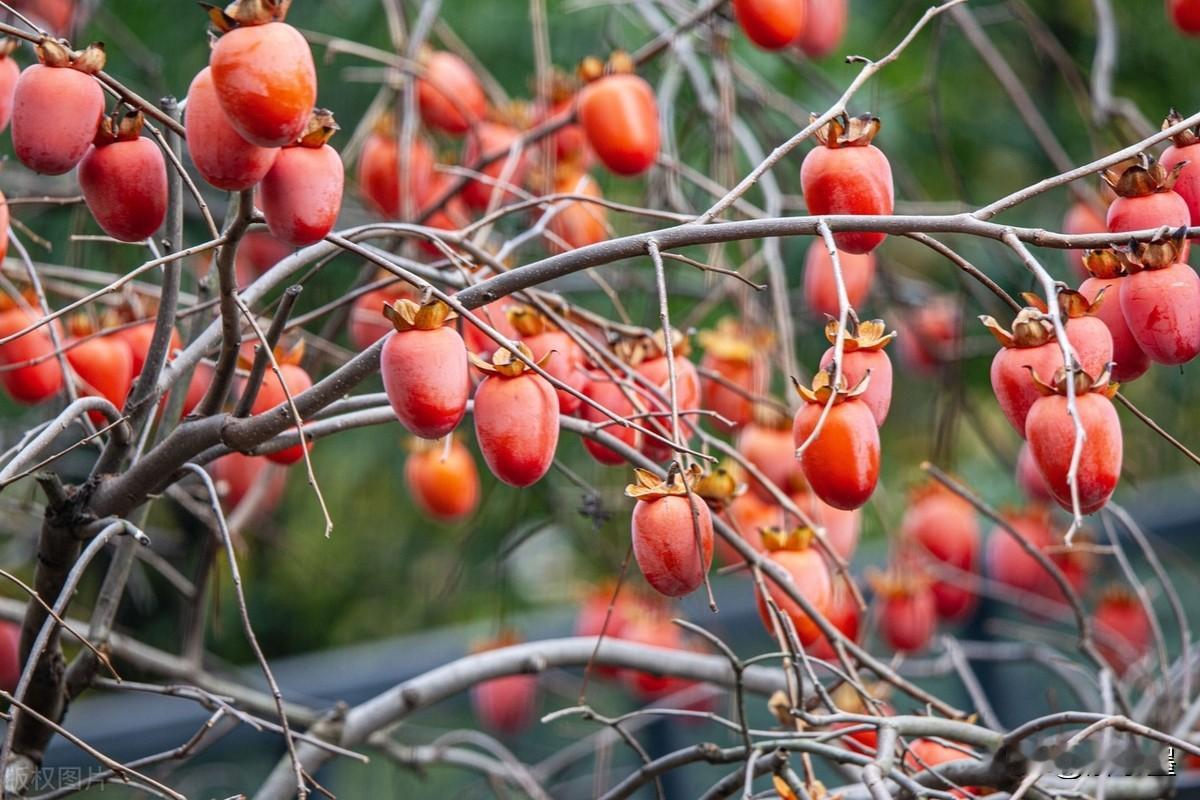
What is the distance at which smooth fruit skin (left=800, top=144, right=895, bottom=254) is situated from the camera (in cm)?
88

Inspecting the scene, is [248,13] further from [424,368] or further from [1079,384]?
[1079,384]

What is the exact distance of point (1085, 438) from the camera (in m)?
0.79

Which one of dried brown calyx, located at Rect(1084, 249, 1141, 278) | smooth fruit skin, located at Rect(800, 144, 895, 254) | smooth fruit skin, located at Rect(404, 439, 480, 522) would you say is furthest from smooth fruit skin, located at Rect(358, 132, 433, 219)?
dried brown calyx, located at Rect(1084, 249, 1141, 278)

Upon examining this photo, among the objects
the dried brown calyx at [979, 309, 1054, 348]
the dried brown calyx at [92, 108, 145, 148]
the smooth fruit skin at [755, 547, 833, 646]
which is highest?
the dried brown calyx at [92, 108, 145, 148]

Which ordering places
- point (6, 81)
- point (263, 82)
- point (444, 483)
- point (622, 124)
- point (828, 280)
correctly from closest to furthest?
point (263, 82), point (6, 81), point (622, 124), point (828, 280), point (444, 483)

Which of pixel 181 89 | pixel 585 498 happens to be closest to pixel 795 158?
pixel 181 89

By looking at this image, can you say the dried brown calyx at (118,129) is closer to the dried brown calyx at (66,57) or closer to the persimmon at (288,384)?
the dried brown calyx at (66,57)

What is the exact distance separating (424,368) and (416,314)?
0.12 feet

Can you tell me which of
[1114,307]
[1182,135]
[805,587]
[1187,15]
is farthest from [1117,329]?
[1187,15]

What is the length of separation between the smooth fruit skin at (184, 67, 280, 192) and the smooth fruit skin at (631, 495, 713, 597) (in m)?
0.33

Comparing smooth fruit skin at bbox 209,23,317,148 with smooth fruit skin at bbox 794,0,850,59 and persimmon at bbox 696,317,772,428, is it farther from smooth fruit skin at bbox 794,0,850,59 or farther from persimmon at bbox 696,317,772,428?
smooth fruit skin at bbox 794,0,850,59

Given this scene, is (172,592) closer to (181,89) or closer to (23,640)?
(181,89)

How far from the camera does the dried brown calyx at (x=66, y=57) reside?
881 millimetres

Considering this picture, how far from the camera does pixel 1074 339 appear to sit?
2.65ft
